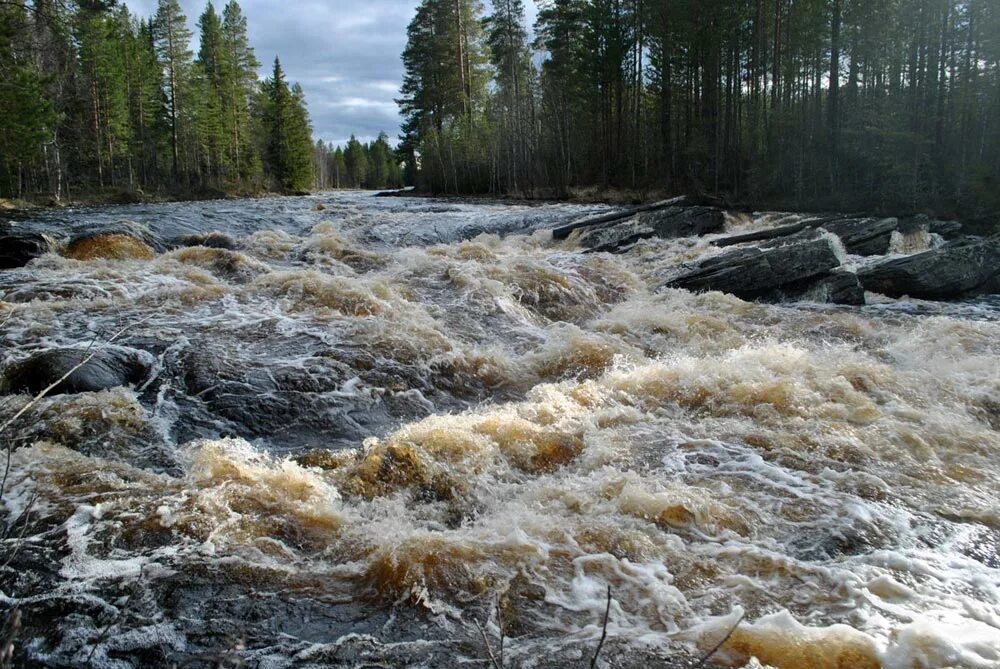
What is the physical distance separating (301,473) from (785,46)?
95.1 ft

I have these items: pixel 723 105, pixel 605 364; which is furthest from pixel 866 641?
pixel 723 105

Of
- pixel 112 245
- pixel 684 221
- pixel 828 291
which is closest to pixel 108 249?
pixel 112 245

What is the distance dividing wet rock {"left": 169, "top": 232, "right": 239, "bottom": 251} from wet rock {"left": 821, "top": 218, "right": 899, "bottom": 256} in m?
13.9

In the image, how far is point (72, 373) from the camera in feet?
19.1

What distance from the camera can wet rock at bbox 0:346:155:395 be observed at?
6027 mm

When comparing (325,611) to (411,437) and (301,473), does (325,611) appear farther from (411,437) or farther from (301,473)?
(411,437)

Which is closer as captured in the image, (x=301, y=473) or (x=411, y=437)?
(x=301, y=473)

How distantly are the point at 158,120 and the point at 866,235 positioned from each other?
49918mm

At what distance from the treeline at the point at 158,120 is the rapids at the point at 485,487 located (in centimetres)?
2442

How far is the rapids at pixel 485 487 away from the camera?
11.0ft

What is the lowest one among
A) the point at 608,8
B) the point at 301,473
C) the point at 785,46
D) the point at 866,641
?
the point at 866,641

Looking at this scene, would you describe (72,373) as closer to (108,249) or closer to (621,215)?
(108,249)

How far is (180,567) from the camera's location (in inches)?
149

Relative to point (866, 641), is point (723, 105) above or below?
above
